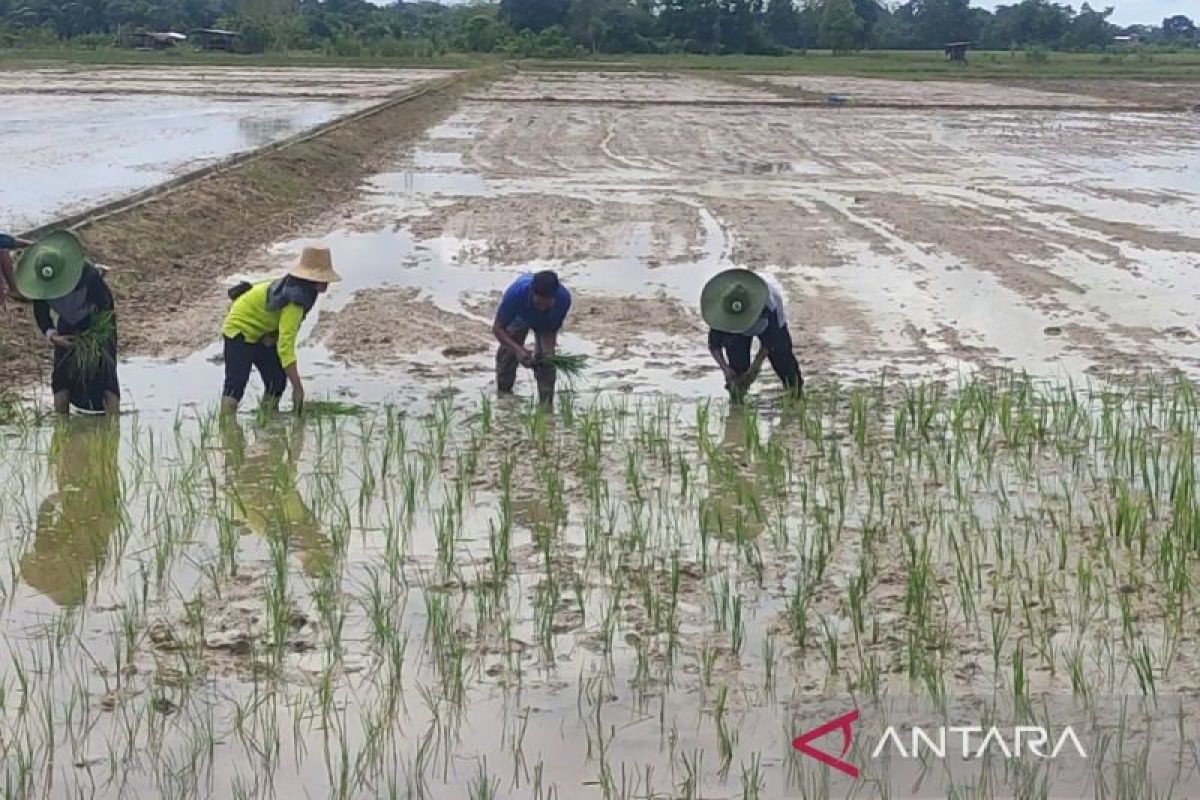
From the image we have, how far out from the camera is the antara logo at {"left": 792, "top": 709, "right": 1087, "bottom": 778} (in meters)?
3.86

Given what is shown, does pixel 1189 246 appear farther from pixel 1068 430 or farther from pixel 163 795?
pixel 163 795

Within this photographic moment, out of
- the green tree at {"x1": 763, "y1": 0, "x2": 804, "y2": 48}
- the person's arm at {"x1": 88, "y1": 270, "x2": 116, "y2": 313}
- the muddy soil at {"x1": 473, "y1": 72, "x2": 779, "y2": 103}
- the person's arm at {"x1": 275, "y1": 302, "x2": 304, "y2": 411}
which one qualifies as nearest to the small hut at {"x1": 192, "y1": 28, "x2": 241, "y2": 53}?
the muddy soil at {"x1": 473, "y1": 72, "x2": 779, "y2": 103}

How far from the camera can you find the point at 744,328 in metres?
Answer: 7.39

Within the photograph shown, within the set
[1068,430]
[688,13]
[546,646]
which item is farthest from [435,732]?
[688,13]

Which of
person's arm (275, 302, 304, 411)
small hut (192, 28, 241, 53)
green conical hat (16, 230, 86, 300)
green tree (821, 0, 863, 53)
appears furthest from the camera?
green tree (821, 0, 863, 53)

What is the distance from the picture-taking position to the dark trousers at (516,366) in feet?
25.3

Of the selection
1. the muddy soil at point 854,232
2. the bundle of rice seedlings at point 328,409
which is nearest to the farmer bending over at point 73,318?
the bundle of rice seedlings at point 328,409

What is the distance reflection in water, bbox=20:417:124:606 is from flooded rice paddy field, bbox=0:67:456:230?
545cm

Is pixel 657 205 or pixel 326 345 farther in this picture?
pixel 657 205

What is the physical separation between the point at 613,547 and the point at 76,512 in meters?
2.06

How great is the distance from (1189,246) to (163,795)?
35.4 ft

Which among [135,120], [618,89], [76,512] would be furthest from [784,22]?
[76,512]

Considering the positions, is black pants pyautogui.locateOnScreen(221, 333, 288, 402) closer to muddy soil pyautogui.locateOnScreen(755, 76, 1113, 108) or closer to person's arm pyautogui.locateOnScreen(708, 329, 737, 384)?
person's arm pyautogui.locateOnScreen(708, 329, 737, 384)

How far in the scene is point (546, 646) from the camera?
4.61 metres
